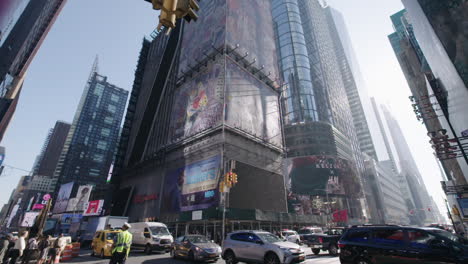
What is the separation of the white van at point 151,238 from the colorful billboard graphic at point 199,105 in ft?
59.8

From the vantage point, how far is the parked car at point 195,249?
11.5 m

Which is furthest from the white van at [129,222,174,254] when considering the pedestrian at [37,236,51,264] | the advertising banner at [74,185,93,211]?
the advertising banner at [74,185,93,211]

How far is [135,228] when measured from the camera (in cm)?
1714

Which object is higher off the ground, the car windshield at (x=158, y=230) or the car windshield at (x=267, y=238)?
the car windshield at (x=158, y=230)

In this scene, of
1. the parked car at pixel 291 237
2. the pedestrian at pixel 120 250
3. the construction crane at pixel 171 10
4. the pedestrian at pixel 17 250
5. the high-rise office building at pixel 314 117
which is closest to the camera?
the construction crane at pixel 171 10

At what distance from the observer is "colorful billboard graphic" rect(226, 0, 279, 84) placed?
40.8 meters

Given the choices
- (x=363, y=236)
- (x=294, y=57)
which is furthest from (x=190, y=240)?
(x=294, y=57)

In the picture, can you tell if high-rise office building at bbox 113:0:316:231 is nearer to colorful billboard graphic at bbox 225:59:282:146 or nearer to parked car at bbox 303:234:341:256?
colorful billboard graphic at bbox 225:59:282:146

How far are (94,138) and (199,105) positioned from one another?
11892 centimetres

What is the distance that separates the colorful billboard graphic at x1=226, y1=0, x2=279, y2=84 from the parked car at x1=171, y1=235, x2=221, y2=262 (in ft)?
111

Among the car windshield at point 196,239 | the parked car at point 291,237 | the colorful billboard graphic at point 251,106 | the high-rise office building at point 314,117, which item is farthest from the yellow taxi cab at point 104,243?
the high-rise office building at point 314,117

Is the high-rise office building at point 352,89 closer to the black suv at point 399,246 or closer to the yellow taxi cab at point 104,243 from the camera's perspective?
the black suv at point 399,246

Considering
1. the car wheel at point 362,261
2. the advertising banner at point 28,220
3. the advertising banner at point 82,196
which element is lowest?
the car wheel at point 362,261

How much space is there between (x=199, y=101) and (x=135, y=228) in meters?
23.9
